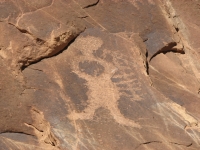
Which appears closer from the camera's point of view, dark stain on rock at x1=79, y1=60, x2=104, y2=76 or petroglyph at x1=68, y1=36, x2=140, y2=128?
petroglyph at x1=68, y1=36, x2=140, y2=128

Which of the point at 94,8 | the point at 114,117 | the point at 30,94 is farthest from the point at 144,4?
the point at 30,94

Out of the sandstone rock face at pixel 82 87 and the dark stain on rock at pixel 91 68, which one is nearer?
the sandstone rock face at pixel 82 87

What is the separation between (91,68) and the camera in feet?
8.16

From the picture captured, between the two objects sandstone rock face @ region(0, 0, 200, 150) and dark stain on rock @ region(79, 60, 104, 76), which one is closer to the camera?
sandstone rock face @ region(0, 0, 200, 150)

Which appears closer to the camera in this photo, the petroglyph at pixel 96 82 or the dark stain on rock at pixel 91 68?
the petroglyph at pixel 96 82

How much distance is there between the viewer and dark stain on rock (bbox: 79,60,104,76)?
248cm

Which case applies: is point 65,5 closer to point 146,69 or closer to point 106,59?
point 106,59

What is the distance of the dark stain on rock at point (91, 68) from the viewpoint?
2477mm

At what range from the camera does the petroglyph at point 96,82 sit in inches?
92.4

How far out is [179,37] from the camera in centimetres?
304

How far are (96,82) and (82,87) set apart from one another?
0.11 metres

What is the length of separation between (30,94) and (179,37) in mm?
1525

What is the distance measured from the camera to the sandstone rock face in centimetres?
230

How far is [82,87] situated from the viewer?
7.97 ft
